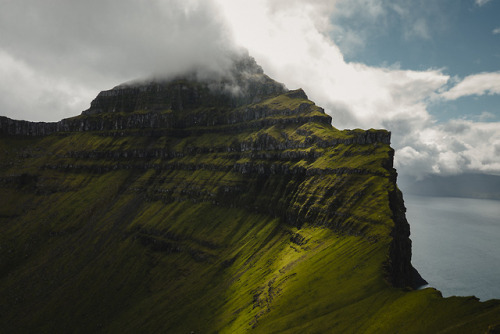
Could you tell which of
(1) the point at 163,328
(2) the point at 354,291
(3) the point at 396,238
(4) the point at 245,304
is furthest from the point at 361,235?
(1) the point at 163,328

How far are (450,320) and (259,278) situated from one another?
12005cm

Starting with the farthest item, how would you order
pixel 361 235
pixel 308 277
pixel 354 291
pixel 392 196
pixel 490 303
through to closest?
pixel 392 196, pixel 361 235, pixel 308 277, pixel 354 291, pixel 490 303

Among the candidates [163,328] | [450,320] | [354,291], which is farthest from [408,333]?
[163,328]

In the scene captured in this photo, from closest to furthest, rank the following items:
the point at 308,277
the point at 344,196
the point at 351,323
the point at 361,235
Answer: the point at 351,323
the point at 308,277
the point at 361,235
the point at 344,196

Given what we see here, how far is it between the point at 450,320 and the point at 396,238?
78.2 metres

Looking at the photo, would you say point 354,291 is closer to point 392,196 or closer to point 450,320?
point 450,320

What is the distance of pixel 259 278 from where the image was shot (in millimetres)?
181500

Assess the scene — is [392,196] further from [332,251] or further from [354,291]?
[354,291]

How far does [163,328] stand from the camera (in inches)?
7146

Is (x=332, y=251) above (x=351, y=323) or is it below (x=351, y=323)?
above

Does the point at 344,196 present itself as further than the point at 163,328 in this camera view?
Yes

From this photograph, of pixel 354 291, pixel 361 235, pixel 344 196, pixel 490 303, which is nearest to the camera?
pixel 490 303

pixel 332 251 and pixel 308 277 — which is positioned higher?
pixel 332 251

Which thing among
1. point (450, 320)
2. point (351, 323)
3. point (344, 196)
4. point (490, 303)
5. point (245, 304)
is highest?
point (344, 196)
